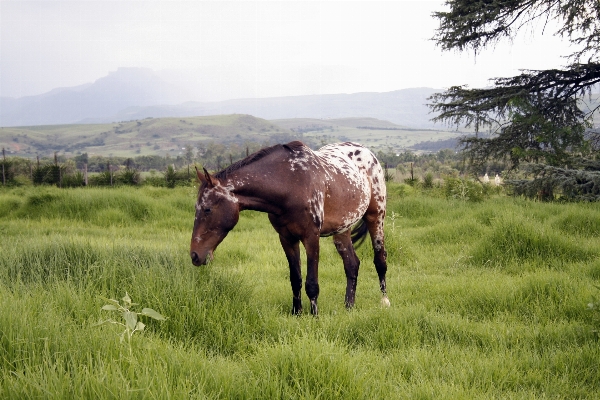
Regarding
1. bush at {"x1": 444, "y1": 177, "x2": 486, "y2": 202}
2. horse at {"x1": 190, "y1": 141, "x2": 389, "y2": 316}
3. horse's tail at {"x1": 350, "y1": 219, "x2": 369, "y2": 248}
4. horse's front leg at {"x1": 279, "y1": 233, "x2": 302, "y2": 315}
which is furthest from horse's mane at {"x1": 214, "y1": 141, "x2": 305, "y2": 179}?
bush at {"x1": 444, "y1": 177, "x2": 486, "y2": 202}

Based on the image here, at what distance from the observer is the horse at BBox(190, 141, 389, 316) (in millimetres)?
4328

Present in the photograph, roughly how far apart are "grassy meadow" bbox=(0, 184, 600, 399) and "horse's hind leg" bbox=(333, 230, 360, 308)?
7.9 inches

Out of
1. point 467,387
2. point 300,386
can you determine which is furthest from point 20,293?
point 467,387

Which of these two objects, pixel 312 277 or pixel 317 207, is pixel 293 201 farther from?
pixel 312 277

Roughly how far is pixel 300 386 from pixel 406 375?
3.37 ft

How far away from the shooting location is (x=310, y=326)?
13.6 ft

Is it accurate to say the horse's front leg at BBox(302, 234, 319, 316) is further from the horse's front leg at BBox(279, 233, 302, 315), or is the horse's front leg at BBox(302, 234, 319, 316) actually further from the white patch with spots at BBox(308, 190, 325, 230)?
the white patch with spots at BBox(308, 190, 325, 230)

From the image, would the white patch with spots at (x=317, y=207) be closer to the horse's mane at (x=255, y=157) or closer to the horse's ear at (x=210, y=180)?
the horse's mane at (x=255, y=157)

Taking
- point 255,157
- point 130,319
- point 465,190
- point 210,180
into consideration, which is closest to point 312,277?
point 255,157

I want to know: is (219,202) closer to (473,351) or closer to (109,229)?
(473,351)

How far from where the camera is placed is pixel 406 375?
325cm

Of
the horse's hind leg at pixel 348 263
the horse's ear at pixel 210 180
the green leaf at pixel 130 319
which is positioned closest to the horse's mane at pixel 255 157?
the horse's ear at pixel 210 180

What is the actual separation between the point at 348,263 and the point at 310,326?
171 centimetres

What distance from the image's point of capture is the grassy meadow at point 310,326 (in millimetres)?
2609
